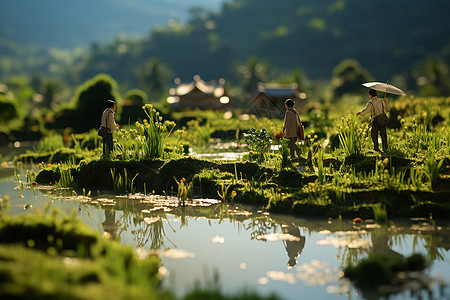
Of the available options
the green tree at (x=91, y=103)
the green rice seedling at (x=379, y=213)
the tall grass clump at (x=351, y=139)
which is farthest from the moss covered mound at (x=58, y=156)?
the green tree at (x=91, y=103)

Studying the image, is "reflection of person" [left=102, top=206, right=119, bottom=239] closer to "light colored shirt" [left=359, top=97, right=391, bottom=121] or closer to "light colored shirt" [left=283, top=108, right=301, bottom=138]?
"light colored shirt" [left=283, top=108, right=301, bottom=138]

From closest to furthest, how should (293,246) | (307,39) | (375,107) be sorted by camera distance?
(293,246) → (375,107) → (307,39)

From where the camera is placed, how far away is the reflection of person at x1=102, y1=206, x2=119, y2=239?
713 cm

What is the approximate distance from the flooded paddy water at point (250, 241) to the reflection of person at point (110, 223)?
0.6 inches

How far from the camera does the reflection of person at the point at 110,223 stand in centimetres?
713

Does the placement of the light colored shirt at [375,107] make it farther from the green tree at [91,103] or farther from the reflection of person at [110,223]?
the green tree at [91,103]

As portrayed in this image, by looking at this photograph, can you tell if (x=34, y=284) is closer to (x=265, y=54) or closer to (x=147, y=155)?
(x=147, y=155)

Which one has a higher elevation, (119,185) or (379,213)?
(119,185)

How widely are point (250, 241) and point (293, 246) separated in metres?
0.62

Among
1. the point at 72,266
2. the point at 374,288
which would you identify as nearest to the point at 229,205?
the point at 374,288

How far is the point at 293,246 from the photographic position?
6.54 metres

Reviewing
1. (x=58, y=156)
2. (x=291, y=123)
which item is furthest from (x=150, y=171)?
(x=58, y=156)

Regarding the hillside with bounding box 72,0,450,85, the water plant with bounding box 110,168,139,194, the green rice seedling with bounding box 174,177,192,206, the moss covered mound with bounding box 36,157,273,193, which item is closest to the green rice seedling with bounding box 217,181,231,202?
the moss covered mound with bounding box 36,157,273,193

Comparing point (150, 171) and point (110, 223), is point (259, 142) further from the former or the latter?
point (110, 223)
